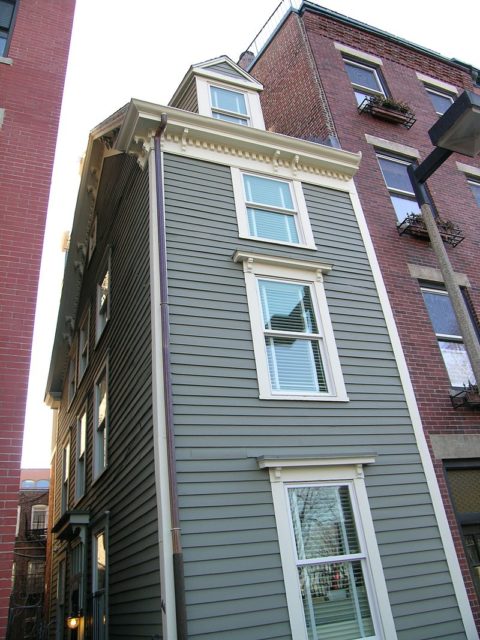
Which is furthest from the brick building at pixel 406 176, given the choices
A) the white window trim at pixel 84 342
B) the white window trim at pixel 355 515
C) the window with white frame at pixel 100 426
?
the white window trim at pixel 84 342

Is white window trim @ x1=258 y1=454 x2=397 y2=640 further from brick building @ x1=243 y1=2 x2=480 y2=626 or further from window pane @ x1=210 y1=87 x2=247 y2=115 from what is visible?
window pane @ x1=210 y1=87 x2=247 y2=115

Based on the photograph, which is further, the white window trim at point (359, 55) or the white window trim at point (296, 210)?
the white window trim at point (359, 55)

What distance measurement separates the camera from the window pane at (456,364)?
9305 millimetres

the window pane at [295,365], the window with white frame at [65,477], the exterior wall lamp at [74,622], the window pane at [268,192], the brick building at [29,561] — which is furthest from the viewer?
the brick building at [29,561]

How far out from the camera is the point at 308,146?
33.3 feet

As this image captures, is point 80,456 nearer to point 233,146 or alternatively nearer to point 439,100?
point 233,146

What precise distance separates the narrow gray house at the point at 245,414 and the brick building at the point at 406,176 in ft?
1.49

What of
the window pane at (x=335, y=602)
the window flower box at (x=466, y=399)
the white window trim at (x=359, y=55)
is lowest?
the window pane at (x=335, y=602)

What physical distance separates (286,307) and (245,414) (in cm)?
212

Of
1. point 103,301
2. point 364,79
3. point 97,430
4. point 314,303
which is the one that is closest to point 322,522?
point 314,303

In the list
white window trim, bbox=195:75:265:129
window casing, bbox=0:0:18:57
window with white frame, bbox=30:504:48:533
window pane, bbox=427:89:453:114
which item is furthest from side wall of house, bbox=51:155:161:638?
window with white frame, bbox=30:504:48:533

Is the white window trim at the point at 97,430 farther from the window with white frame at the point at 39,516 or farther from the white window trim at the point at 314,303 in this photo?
the window with white frame at the point at 39,516

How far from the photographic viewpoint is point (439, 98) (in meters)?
15.0

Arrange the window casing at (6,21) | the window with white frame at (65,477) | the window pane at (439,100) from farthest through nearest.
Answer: the window pane at (439,100)
the window with white frame at (65,477)
the window casing at (6,21)
